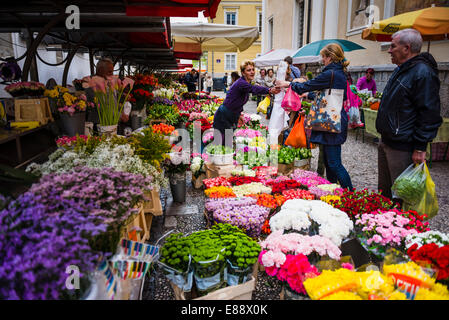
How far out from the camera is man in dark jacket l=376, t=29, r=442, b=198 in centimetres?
299

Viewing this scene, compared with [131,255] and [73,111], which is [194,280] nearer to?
[131,255]

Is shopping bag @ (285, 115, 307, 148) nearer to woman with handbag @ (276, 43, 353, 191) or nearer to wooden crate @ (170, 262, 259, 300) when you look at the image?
woman with handbag @ (276, 43, 353, 191)

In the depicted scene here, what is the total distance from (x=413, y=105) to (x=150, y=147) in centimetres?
269

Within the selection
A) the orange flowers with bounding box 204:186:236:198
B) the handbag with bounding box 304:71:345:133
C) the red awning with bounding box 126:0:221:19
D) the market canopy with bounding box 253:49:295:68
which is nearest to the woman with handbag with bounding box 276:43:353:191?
the handbag with bounding box 304:71:345:133

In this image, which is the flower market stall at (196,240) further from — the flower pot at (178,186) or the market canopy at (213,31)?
the market canopy at (213,31)

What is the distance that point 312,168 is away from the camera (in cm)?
645

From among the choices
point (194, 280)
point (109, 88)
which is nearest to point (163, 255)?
point (194, 280)

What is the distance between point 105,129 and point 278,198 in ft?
7.00

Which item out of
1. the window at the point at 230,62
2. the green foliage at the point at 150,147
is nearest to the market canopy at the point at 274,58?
the green foliage at the point at 150,147

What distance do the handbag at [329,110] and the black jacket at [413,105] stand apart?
620 mm

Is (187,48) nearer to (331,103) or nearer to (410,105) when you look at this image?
(331,103)

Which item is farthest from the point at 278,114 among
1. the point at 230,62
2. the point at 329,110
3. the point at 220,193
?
the point at 230,62

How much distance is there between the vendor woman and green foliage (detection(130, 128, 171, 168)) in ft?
5.77

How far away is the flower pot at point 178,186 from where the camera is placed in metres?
4.28
